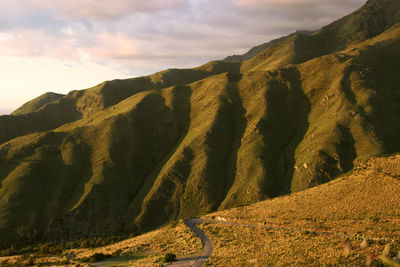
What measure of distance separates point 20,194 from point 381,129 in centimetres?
14491

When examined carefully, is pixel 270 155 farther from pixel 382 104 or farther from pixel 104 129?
pixel 104 129

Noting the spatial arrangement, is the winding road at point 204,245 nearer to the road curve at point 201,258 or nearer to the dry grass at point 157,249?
the road curve at point 201,258

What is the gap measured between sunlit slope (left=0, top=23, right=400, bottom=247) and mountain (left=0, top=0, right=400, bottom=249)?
1.62 feet

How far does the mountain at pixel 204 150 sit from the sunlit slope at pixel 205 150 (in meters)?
0.49

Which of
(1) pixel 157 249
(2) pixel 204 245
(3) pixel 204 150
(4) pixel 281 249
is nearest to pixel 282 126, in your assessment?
(3) pixel 204 150

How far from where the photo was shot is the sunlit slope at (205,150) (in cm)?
10894

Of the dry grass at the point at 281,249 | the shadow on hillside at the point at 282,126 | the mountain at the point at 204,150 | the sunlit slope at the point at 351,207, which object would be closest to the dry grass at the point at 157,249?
the dry grass at the point at 281,249

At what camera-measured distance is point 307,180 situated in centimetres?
10394

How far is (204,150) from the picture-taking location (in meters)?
133

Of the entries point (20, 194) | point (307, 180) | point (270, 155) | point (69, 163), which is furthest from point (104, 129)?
point (307, 180)

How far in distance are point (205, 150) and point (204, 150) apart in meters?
0.51

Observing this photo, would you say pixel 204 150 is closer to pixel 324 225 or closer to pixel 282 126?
pixel 282 126

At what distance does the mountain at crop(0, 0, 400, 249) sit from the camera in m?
109

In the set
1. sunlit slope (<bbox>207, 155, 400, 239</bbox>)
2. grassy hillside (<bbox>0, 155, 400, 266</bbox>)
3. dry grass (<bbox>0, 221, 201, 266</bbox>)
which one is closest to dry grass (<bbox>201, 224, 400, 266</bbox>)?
grassy hillside (<bbox>0, 155, 400, 266</bbox>)
